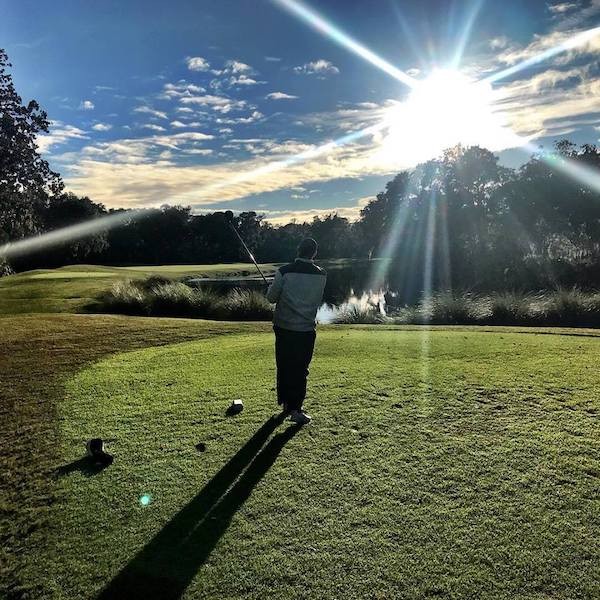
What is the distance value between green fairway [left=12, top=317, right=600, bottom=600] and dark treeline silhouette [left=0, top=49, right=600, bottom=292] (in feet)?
51.0

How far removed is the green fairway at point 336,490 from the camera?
10.6ft

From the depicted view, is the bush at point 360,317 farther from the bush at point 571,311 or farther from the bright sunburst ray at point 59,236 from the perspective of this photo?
the bright sunburst ray at point 59,236

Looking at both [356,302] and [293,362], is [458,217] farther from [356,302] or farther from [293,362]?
[293,362]

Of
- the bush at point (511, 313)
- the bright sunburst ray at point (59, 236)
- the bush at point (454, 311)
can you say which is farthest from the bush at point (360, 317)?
the bright sunburst ray at point (59, 236)

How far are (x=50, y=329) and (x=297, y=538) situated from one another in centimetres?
1087

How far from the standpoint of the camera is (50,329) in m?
12.4

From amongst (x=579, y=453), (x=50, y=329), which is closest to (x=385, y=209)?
(x=50, y=329)

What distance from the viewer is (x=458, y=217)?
193 ft

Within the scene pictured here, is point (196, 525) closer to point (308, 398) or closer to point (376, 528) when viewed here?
point (376, 528)

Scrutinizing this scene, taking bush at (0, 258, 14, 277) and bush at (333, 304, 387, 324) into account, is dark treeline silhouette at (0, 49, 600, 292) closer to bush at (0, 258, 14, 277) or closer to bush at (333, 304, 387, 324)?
bush at (0, 258, 14, 277)

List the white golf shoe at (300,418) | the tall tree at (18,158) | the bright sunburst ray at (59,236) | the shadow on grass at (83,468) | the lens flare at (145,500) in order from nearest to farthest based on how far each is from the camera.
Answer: the lens flare at (145,500), the shadow on grass at (83,468), the white golf shoe at (300,418), the tall tree at (18,158), the bright sunburst ray at (59,236)

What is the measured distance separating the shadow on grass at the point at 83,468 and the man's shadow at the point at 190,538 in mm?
1205

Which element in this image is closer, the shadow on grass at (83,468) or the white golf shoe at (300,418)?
the shadow on grass at (83,468)

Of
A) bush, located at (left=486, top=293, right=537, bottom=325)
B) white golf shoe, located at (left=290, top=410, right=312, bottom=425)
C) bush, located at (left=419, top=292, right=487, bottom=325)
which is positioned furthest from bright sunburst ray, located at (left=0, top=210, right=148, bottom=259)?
white golf shoe, located at (left=290, top=410, right=312, bottom=425)
